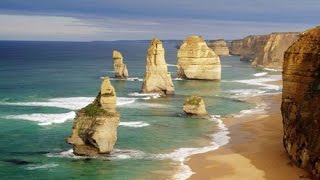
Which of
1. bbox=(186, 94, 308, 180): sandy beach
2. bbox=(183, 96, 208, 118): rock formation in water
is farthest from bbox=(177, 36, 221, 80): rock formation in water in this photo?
bbox=(186, 94, 308, 180): sandy beach

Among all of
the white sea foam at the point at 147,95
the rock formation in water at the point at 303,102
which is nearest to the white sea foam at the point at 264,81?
the white sea foam at the point at 147,95

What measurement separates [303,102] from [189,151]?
13.1 metres

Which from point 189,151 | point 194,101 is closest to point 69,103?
point 194,101

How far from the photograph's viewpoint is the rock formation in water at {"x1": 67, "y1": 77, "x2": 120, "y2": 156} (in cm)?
4288

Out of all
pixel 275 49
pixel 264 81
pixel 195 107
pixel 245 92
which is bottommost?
pixel 245 92

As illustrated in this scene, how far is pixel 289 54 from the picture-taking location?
42.1m

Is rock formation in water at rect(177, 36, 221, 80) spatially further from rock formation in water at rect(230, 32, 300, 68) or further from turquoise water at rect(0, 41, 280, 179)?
rock formation in water at rect(230, 32, 300, 68)

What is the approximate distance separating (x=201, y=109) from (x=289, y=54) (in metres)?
24.6

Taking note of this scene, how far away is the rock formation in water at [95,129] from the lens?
4288 cm

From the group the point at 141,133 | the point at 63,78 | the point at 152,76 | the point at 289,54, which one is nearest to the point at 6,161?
the point at 141,133

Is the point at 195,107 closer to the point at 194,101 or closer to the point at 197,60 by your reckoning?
the point at 194,101

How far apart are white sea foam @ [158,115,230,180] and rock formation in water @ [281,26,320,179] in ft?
27.0

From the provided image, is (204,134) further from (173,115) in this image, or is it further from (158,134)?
(173,115)

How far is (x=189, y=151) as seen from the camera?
48500 mm
